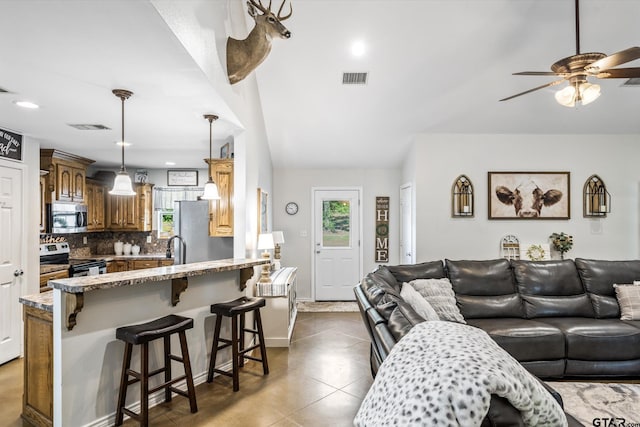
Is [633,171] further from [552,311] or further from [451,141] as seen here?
[552,311]

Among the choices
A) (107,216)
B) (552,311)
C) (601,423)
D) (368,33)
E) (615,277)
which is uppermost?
(368,33)

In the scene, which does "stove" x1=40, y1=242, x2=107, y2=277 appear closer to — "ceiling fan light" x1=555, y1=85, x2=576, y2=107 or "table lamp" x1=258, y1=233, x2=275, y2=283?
"table lamp" x1=258, y1=233, x2=275, y2=283

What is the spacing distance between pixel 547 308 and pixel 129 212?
617 cm

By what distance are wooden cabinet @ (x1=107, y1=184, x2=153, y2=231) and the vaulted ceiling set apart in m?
0.59

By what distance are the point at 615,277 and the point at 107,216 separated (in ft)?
23.2

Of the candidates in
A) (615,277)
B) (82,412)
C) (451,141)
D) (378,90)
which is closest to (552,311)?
(615,277)

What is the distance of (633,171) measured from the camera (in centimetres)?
525

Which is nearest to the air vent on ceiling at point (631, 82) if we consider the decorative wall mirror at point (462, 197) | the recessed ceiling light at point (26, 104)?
the decorative wall mirror at point (462, 197)

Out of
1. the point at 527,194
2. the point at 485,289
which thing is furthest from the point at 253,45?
the point at 527,194

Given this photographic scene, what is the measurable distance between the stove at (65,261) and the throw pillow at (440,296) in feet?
14.2

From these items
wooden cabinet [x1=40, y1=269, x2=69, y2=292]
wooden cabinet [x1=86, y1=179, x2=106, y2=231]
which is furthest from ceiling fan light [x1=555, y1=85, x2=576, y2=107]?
wooden cabinet [x1=86, y1=179, x2=106, y2=231]

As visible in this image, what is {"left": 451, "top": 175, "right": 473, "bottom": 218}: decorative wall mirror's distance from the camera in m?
5.17

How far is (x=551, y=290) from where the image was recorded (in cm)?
372

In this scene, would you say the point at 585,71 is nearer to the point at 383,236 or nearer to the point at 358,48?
the point at 358,48
